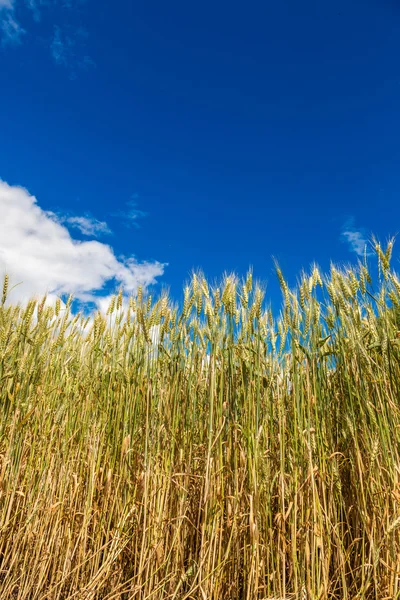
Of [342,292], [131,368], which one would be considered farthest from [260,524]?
[342,292]

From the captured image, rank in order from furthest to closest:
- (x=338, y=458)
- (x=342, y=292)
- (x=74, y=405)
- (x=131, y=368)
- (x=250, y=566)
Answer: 1. (x=74, y=405)
2. (x=131, y=368)
3. (x=342, y=292)
4. (x=338, y=458)
5. (x=250, y=566)

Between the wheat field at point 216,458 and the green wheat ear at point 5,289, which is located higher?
the green wheat ear at point 5,289

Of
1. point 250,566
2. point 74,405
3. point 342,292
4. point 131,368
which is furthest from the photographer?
point 74,405

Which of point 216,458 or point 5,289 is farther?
point 5,289

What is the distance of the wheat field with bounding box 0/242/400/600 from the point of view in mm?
1697

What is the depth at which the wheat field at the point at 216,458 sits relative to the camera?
Answer: 66.8 inches

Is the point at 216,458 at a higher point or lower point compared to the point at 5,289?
lower

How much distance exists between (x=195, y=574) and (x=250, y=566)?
0.30 m

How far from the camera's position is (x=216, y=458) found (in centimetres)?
187

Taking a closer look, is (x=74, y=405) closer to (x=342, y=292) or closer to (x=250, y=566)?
(x=250, y=566)

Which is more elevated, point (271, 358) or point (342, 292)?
point (342, 292)

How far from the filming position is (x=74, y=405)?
100 inches

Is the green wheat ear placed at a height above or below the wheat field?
above

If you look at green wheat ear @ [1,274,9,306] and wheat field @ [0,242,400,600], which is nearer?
wheat field @ [0,242,400,600]
